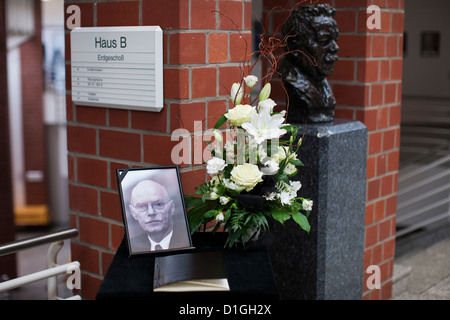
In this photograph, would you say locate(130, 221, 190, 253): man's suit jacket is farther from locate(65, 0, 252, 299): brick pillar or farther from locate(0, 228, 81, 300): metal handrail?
locate(0, 228, 81, 300): metal handrail

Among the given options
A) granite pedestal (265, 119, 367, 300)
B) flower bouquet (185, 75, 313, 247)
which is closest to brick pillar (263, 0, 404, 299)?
granite pedestal (265, 119, 367, 300)

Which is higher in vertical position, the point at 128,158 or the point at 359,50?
the point at 359,50

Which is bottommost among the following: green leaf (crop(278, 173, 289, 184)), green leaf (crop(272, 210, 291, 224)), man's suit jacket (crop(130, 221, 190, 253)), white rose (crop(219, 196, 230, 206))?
man's suit jacket (crop(130, 221, 190, 253))

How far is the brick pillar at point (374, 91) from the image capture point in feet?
8.39

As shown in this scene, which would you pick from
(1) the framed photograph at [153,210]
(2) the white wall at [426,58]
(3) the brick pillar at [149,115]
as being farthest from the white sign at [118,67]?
(2) the white wall at [426,58]

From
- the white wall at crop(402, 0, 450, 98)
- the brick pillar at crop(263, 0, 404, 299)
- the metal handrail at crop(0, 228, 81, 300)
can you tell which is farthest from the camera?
the white wall at crop(402, 0, 450, 98)

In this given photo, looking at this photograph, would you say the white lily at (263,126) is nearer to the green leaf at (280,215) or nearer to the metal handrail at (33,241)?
the green leaf at (280,215)

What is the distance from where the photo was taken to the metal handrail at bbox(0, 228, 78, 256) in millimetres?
1684

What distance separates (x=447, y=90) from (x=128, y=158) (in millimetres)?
7606

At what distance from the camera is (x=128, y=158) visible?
1883 mm

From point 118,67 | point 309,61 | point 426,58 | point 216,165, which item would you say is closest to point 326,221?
point 309,61

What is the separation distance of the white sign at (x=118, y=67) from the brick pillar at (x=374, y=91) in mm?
957
